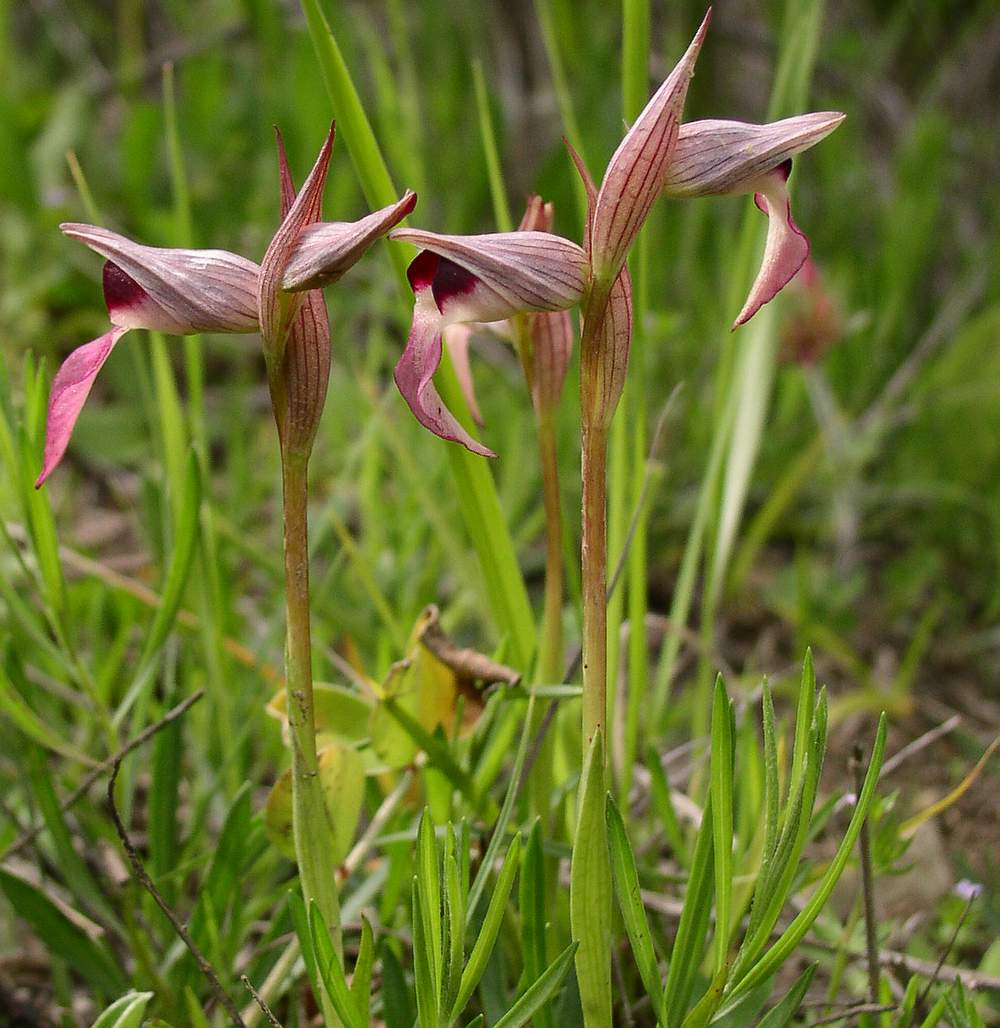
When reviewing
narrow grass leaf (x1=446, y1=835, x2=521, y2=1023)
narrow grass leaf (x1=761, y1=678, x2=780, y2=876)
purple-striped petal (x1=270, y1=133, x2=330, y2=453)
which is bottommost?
narrow grass leaf (x1=446, y1=835, x2=521, y2=1023)

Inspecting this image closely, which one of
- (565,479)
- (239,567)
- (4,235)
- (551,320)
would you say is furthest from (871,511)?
(4,235)

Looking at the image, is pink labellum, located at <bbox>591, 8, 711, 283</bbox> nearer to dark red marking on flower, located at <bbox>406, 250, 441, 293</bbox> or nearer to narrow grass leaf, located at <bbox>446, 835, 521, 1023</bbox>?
dark red marking on flower, located at <bbox>406, 250, 441, 293</bbox>

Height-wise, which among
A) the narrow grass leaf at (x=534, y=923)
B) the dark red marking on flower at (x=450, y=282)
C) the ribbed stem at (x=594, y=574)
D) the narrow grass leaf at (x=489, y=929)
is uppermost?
the dark red marking on flower at (x=450, y=282)

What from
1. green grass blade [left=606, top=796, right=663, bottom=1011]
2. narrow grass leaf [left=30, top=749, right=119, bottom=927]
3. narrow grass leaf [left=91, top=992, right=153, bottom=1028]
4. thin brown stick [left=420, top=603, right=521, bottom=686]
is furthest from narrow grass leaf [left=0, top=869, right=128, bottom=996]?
green grass blade [left=606, top=796, right=663, bottom=1011]

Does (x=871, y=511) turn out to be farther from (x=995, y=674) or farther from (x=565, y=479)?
(x=565, y=479)

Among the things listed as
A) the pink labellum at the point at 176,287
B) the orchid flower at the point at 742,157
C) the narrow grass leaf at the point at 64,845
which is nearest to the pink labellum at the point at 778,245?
the orchid flower at the point at 742,157

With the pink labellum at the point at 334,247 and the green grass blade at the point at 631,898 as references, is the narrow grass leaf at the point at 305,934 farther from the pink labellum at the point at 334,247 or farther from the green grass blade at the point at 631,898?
the pink labellum at the point at 334,247
